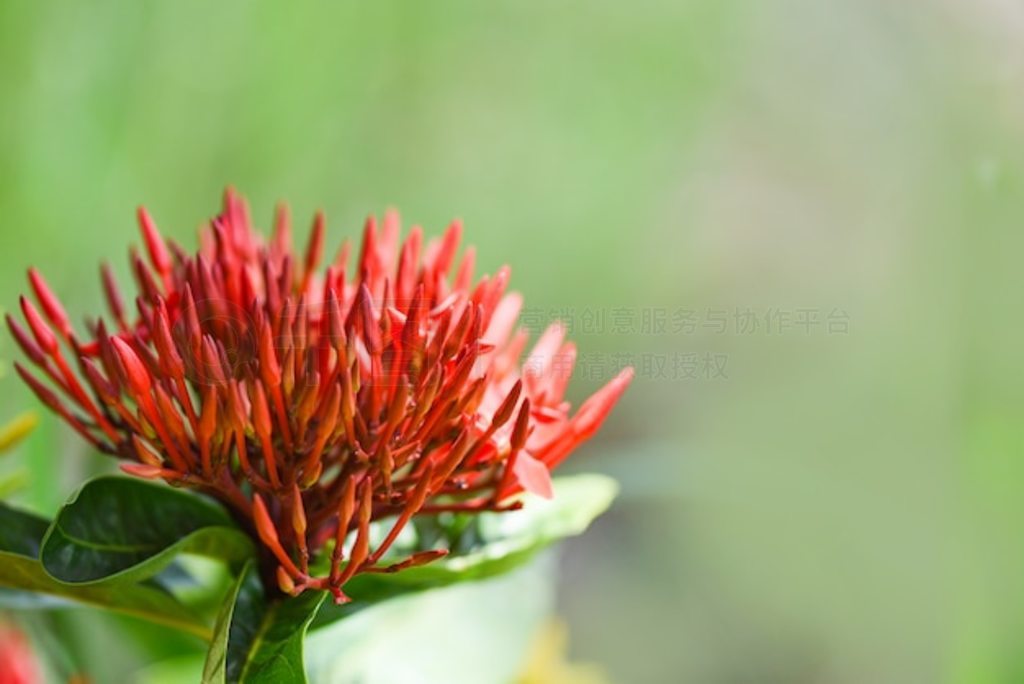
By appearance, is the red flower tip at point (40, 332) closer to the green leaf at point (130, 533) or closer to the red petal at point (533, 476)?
the green leaf at point (130, 533)

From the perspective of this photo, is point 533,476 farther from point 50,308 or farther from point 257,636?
point 50,308

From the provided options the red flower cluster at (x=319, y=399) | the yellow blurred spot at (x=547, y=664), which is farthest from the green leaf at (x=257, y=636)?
the yellow blurred spot at (x=547, y=664)

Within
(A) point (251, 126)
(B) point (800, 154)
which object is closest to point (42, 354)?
(A) point (251, 126)

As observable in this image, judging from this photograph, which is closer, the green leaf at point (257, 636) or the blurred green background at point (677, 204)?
the green leaf at point (257, 636)

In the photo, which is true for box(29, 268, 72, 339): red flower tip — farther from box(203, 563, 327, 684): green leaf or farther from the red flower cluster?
box(203, 563, 327, 684): green leaf

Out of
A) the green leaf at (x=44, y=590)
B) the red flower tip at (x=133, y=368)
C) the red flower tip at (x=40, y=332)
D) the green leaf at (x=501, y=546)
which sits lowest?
the green leaf at (x=44, y=590)

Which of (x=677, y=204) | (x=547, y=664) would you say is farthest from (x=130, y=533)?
(x=677, y=204)
